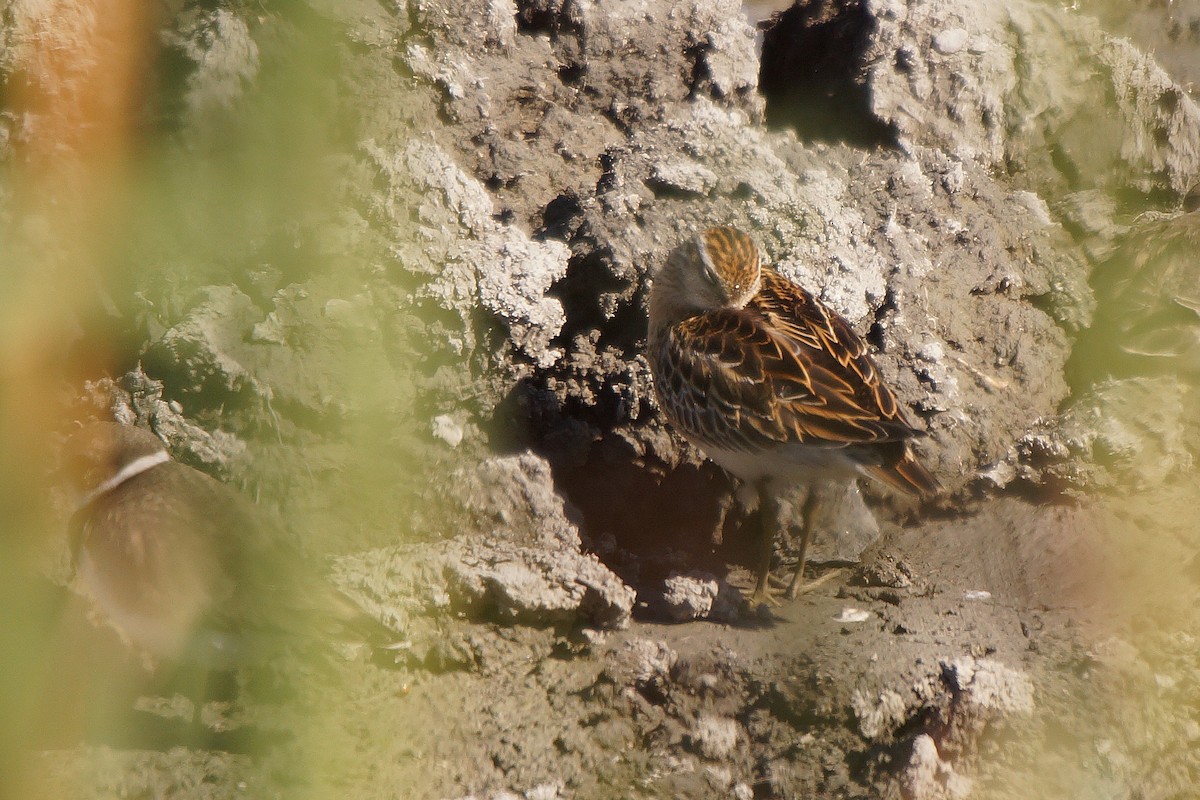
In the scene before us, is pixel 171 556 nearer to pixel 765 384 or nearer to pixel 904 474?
pixel 765 384

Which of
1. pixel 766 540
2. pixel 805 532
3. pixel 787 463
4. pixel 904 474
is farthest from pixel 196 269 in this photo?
pixel 904 474

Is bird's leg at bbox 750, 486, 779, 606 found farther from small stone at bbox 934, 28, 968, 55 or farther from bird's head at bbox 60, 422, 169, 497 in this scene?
small stone at bbox 934, 28, 968, 55

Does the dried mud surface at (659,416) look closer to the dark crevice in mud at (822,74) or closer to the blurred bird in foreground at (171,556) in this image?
the dark crevice in mud at (822,74)

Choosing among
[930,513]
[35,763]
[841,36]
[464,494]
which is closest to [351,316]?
[464,494]

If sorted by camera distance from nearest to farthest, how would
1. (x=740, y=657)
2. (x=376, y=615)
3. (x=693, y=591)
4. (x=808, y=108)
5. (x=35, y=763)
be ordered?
(x=35, y=763), (x=376, y=615), (x=740, y=657), (x=693, y=591), (x=808, y=108)

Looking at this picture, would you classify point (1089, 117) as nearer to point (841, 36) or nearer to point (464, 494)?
point (841, 36)

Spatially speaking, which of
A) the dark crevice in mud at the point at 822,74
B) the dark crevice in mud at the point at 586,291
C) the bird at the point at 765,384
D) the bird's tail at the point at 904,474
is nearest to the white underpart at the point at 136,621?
the dark crevice in mud at the point at 586,291
